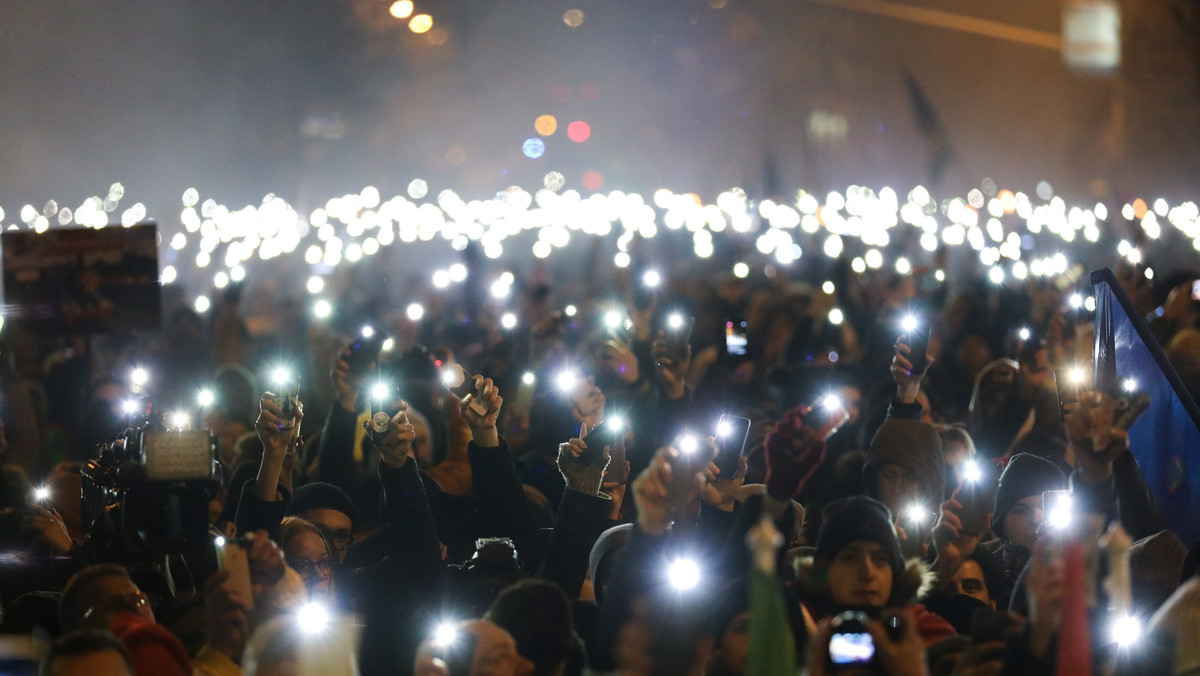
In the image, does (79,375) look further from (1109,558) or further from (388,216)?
(388,216)

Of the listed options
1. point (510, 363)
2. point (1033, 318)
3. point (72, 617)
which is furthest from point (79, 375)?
point (1033, 318)

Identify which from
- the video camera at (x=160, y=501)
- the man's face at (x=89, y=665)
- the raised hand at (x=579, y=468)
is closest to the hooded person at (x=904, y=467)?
the raised hand at (x=579, y=468)

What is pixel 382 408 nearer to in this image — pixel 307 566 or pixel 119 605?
pixel 307 566

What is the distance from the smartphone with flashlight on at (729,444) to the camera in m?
4.91

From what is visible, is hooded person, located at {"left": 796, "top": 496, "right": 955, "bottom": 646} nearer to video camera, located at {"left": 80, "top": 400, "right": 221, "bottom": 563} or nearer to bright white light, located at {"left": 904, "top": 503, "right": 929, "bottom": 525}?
bright white light, located at {"left": 904, "top": 503, "right": 929, "bottom": 525}

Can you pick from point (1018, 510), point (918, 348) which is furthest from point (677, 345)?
point (1018, 510)

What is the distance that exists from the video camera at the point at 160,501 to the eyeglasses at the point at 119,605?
416 mm

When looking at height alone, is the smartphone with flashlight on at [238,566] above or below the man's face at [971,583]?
above

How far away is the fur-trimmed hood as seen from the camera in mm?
3930

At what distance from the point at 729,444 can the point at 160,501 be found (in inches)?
89.9

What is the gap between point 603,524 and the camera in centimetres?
449

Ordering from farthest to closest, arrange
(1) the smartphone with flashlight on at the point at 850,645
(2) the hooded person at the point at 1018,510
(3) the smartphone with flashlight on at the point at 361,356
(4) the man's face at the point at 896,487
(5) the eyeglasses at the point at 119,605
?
(3) the smartphone with flashlight on at the point at 361,356 < (4) the man's face at the point at 896,487 < (2) the hooded person at the point at 1018,510 < (5) the eyeglasses at the point at 119,605 < (1) the smartphone with flashlight on at the point at 850,645

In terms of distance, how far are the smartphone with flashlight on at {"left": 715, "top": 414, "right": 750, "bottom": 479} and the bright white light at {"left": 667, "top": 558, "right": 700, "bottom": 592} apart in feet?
2.73

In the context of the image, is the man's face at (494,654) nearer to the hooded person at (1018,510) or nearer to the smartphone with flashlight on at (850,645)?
the smartphone with flashlight on at (850,645)
